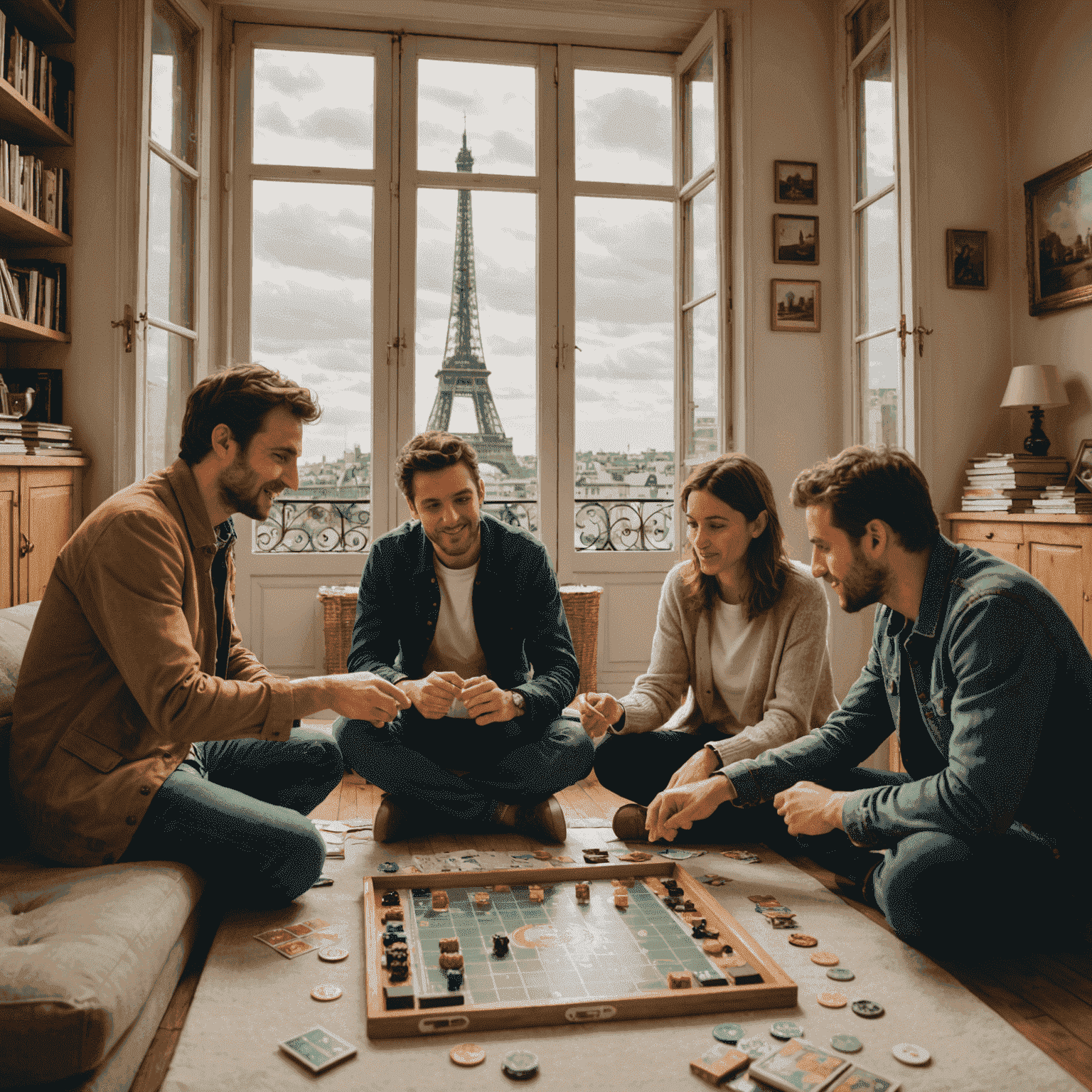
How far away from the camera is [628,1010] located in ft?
4.77

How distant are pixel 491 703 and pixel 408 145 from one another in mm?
3140

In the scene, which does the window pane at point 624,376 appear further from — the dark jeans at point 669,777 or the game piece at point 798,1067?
the game piece at point 798,1067

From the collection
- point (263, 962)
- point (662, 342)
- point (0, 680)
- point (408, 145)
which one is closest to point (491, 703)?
point (263, 962)

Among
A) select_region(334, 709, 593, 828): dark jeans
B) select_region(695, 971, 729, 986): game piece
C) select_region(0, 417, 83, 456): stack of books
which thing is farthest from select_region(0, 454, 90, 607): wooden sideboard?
select_region(695, 971, 729, 986): game piece

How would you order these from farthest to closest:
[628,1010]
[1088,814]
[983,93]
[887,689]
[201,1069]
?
1. [983,93]
2. [887,689]
3. [1088,814]
4. [628,1010]
5. [201,1069]

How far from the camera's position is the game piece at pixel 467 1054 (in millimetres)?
1331

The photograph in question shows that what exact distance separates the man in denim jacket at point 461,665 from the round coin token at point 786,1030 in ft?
3.28

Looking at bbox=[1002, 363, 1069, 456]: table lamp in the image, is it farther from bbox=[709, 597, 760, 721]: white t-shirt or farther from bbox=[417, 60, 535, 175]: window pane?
bbox=[417, 60, 535, 175]: window pane

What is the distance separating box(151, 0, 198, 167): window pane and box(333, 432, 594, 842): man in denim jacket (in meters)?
2.15

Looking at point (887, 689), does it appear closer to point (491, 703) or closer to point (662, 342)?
point (491, 703)

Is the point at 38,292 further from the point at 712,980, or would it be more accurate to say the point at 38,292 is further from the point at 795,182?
the point at 712,980

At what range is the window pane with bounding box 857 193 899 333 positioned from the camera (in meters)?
3.76

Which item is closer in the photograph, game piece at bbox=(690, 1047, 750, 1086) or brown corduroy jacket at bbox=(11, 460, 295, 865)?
game piece at bbox=(690, 1047, 750, 1086)

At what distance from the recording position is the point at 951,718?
1729 mm
